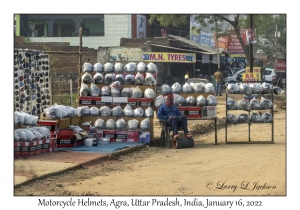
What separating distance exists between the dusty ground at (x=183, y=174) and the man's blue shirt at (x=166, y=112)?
34.4 inches

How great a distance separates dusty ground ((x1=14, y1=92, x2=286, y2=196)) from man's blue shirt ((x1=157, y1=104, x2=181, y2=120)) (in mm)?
873

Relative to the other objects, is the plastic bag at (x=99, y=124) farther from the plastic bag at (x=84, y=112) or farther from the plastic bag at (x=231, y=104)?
the plastic bag at (x=231, y=104)

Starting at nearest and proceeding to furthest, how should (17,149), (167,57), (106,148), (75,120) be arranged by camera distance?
1. (17,149)
2. (106,148)
3. (75,120)
4. (167,57)

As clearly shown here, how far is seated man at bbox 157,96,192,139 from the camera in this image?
15.2 metres

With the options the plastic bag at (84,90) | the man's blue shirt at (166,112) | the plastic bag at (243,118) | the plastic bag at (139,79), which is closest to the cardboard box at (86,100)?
the plastic bag at (84,90)

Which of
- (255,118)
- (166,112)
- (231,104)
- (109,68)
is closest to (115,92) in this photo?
(109,68)

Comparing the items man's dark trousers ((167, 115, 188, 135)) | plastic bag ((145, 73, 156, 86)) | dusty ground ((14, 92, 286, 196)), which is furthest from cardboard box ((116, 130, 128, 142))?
plastic bag ((145, 73, 156, 86))

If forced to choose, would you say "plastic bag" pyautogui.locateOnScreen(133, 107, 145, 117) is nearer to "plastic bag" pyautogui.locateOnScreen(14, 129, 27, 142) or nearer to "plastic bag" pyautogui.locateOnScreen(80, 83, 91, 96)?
"plastic bag" pyautogui.locateOnScreen(80, 83, 91, 96)

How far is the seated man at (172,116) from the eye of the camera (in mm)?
15164

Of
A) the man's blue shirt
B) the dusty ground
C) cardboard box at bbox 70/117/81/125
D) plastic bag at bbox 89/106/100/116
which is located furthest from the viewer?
plastic bag at bbox 89/106/100/116

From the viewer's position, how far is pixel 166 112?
1561 centimetres

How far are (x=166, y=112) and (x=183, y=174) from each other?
15.0 ft

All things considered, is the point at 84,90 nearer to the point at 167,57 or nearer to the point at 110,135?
the point at 110,135

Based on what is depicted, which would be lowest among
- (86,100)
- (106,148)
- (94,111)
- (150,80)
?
(106,148)
